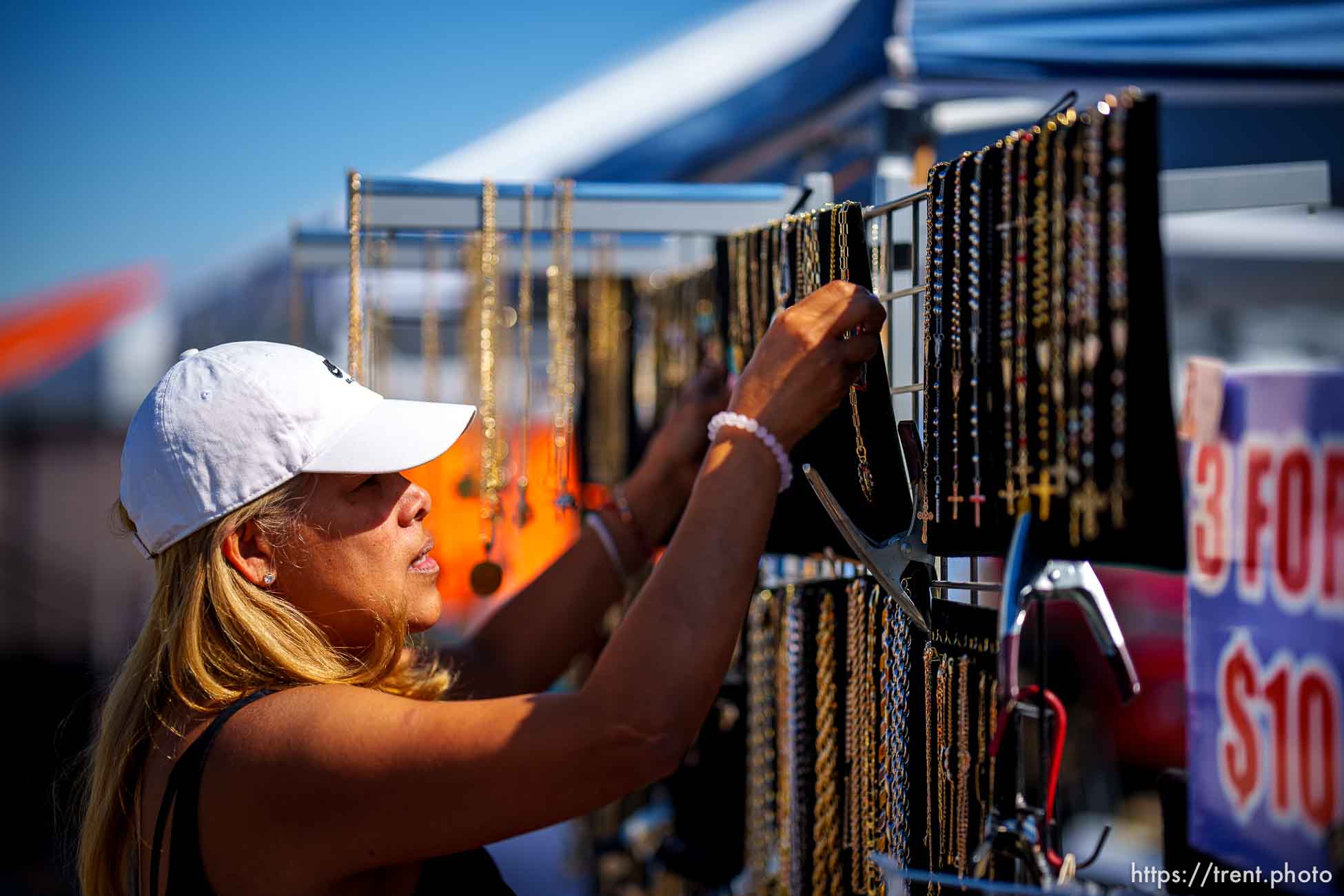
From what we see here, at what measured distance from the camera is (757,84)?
291 centimetres

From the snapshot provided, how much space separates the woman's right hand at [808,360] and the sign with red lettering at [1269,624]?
1.81 ft

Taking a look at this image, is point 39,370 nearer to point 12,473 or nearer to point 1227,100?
point 12,473

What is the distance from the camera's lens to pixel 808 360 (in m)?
1.17

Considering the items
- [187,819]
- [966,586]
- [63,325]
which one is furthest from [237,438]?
[63,325]

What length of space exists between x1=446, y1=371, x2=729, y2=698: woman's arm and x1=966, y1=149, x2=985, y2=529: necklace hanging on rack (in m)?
0.77

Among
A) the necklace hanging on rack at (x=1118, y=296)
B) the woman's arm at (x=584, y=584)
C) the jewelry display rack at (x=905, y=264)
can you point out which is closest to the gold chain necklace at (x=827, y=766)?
the jewelry display rack at (x=905, y=264)

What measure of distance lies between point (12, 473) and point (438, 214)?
19.6 feet

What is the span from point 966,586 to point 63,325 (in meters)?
6.31

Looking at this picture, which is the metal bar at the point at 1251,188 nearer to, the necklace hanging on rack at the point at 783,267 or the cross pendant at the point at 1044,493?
the necklace hanging on rack at the point at 783,267

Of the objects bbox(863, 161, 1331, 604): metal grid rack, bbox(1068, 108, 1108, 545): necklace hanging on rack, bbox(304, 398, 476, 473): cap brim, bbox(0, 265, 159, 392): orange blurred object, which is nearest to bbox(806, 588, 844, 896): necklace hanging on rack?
bbox(863, 161, 1331, 604): metal grid rack

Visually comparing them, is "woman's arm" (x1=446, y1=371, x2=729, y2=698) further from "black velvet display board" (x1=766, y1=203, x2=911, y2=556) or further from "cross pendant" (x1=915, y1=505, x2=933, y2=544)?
"cross pendant" (x1=915, y1=505, x2=933, y2=544)

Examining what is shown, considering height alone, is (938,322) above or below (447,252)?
below

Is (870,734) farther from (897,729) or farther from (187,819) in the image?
(187,819)

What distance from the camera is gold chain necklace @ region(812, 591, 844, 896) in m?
1.59
